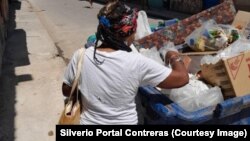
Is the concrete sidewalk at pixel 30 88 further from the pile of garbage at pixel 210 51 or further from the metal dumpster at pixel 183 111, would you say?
the metal dumpster at pixel 183 111

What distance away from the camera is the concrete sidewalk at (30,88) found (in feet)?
15.4

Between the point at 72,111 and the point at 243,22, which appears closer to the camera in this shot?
the point at 72,111

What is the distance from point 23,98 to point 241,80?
376 centimetres

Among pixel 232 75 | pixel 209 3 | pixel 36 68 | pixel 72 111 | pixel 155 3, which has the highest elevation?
pixel 232 75

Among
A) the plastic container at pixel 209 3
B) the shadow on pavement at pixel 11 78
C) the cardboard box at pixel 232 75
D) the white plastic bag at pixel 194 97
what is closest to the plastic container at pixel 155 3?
the plastic container at pixel 209 3

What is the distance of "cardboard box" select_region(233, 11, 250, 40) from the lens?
361cm

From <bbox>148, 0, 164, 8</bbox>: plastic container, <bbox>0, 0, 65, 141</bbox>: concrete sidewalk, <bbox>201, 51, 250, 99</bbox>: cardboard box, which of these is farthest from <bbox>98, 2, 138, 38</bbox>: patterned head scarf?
<bbox>148, 0, 164, 8</bbox>: plastic container

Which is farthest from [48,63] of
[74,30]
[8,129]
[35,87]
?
[74,30]

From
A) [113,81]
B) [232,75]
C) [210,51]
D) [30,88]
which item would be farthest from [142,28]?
[30,88]

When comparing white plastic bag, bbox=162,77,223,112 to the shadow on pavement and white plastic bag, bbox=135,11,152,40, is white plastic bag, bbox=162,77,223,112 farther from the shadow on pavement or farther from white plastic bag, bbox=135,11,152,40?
the shadow on pavement

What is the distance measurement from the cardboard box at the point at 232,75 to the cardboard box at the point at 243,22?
88cm

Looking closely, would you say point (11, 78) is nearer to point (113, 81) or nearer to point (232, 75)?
point (113, 81)

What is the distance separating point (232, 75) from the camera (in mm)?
2691

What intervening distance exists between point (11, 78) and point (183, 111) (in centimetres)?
472
